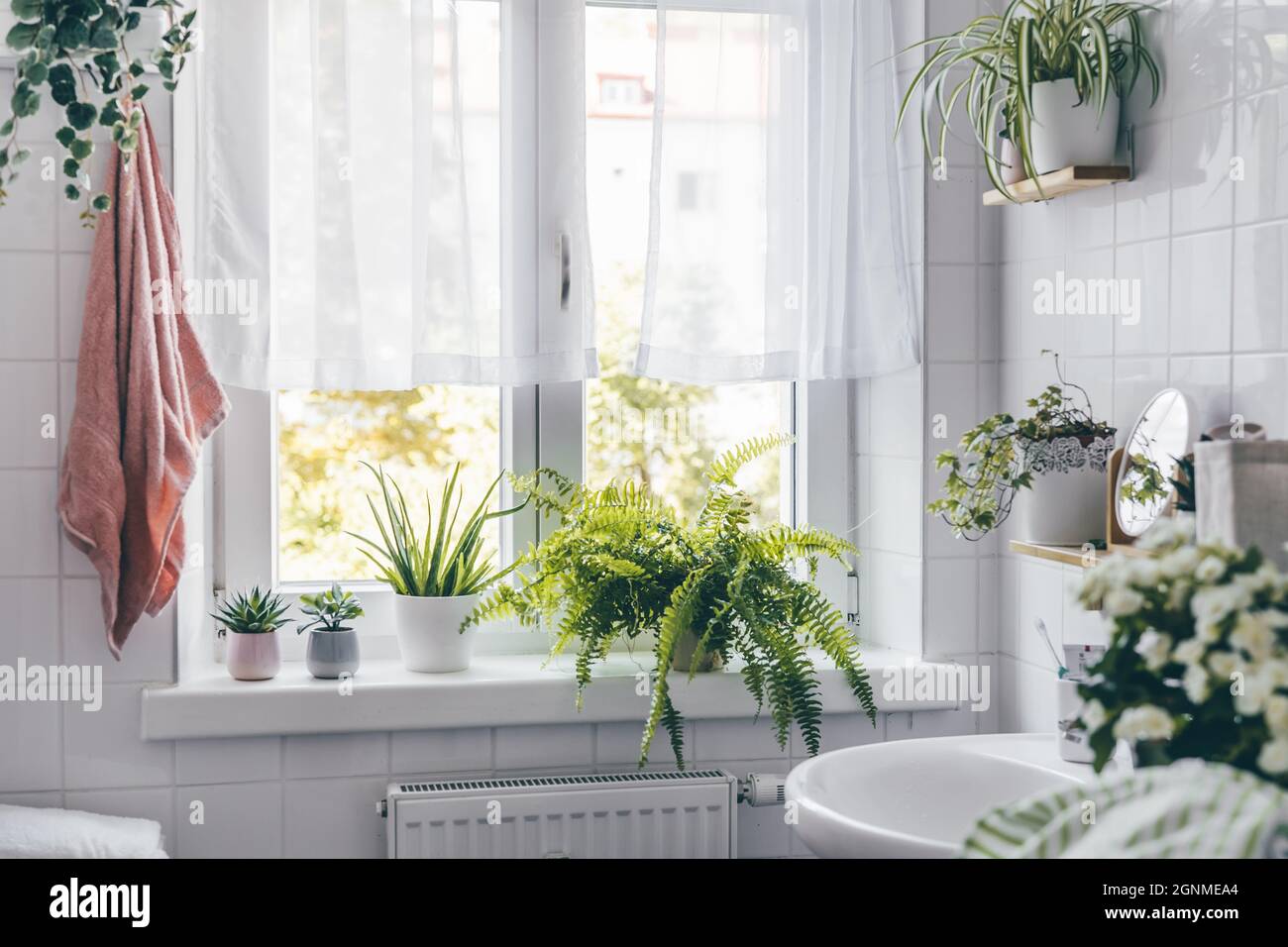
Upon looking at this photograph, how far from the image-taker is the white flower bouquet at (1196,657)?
860mm

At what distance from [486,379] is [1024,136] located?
0.90 m

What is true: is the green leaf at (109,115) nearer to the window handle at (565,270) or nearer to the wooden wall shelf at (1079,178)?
the window handle at (565,270)

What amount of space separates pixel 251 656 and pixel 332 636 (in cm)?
12

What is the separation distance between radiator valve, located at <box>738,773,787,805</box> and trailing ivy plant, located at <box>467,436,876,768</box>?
0.31ft

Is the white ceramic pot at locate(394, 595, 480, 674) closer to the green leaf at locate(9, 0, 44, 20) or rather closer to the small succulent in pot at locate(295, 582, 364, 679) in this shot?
the small succulent in pot at locate(295, 582, 364, 679)

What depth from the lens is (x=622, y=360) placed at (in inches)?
86.5

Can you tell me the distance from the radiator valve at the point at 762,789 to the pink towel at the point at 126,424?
0.93 meters

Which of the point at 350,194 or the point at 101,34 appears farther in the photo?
the point at 350,194

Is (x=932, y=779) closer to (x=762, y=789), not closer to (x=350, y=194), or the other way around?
(x=762, y=789)

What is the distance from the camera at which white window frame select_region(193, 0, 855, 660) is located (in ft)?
6.81

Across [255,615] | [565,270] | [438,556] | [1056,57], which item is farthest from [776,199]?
[255,615]

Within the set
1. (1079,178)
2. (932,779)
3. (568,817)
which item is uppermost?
(1079,178)

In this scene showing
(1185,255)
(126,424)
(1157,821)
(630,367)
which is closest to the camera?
(1157,821)

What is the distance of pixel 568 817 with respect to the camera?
188 cm
